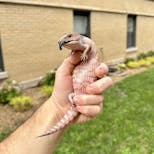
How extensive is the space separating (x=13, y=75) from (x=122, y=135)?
4.82 meters

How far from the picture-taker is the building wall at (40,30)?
885 cm

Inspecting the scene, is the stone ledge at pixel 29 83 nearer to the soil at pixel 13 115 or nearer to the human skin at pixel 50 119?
the soil at pixel 13 115

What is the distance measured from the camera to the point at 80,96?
1988mm

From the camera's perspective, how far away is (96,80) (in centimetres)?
201

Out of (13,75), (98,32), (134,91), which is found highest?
(98,32)

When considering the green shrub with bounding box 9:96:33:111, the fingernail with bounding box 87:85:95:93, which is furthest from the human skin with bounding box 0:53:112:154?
the green shrub with bounding box 9:96:33:111

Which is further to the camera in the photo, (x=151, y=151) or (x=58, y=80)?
(x=151, y=151)

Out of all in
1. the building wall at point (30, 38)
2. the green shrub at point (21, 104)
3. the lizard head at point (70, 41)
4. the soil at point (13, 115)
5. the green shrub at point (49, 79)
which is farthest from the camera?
the green shrub at point (49, 79)

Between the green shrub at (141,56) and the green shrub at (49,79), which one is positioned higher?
the green shrub at (49,79)

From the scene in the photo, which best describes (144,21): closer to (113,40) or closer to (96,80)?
(113,40)

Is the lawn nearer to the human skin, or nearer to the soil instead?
the soil

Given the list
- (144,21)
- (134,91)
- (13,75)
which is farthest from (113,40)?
(13,75)

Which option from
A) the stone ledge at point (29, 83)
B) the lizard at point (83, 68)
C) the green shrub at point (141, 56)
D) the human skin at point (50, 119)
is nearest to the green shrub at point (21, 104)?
the stone ledge at point (29, 83)

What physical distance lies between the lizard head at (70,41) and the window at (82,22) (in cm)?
1045
